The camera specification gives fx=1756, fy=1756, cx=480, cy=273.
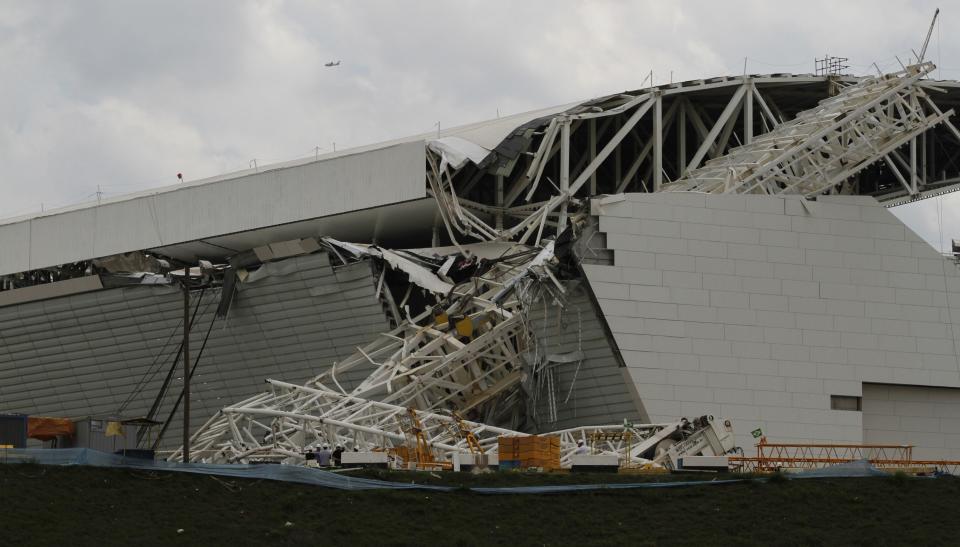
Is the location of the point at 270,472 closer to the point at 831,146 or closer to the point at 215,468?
the point at 215,468

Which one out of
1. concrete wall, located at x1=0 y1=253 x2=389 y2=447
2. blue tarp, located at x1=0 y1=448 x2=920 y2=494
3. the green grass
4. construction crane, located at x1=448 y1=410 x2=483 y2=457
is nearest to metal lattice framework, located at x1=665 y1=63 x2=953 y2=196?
construction crane, located at x1=448 y1=410 x2=483 y2=457

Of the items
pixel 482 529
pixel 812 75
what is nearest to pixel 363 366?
pixel 812 75

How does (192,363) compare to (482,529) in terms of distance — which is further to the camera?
(192,363)

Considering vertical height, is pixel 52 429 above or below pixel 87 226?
below

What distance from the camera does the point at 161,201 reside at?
87.6 m

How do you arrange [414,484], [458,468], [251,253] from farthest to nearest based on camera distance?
[251,253], [458,468], [414,484]

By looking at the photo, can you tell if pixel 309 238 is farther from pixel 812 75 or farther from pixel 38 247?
pixel 812 75

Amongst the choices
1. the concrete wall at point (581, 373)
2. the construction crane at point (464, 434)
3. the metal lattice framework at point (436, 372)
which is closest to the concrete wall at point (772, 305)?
the concrete wall at point (581, 373)

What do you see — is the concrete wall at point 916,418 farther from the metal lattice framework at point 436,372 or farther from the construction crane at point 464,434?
the construction crane at point 464,434

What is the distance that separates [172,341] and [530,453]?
30.3m

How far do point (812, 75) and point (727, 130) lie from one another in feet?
18.5

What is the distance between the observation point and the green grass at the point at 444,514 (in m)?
46.1

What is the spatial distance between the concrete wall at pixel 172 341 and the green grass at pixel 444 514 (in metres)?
27.5

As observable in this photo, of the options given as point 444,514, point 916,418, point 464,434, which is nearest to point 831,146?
point 916,418
